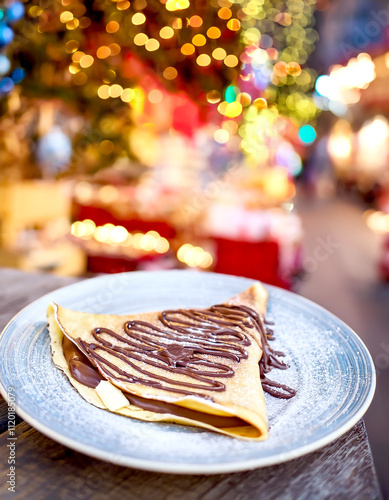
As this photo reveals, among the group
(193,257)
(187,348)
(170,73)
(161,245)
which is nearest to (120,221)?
(161,245)

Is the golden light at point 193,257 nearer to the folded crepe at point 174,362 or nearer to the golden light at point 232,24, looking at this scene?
the golden light at point 232,24

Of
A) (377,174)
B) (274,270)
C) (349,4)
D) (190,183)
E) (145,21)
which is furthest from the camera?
(349,4)

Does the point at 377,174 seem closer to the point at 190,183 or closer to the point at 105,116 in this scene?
the point at 190,183

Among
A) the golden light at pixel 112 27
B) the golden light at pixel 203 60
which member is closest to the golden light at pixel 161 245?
the golden light at pixel 203 60

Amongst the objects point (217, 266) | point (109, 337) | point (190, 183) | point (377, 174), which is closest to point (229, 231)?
point (217, 266)

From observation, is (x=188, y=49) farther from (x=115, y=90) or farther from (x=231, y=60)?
(x=115, y=90)

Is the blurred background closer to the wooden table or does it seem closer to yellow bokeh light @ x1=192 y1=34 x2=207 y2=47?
yellow bokeh light @ x1=192 y1=34 x2=207 y2=47
